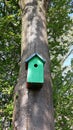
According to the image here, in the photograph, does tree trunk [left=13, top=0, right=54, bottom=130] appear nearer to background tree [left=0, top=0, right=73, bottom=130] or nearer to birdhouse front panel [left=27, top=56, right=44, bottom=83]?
birdhouse front panel [left=27, top=56, right=44, bottom=83]

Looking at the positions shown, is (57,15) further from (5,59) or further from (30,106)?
(30,106)

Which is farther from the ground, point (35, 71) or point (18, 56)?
point (18, 56)

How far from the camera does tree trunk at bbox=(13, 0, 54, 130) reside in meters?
1.48

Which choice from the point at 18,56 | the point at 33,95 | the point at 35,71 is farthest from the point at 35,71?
the point at 18,56

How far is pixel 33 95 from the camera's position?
159cm

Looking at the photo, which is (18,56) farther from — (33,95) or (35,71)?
(33,95)

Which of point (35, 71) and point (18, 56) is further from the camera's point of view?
point (18, 56)

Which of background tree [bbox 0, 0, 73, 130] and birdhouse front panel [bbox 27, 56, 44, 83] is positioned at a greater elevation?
background tree [bbox 0, 0, 73, 130]

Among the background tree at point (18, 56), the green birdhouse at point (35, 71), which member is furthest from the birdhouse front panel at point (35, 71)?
the background tree at point (18, 56)

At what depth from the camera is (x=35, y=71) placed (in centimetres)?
169

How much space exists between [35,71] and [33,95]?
0.19m

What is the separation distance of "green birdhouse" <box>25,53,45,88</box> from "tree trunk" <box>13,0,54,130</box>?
0.21 ft

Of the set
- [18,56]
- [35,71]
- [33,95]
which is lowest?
[33,95]

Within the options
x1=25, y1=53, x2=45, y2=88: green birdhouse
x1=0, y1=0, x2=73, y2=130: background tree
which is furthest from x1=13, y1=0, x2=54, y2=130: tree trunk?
x1=0, y1=0, x2=73, y2=130: background tree
